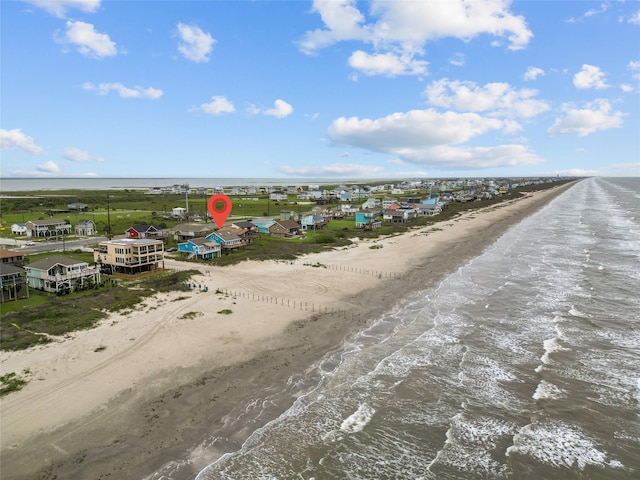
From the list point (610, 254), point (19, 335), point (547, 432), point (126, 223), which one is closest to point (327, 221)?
point (126, 223)

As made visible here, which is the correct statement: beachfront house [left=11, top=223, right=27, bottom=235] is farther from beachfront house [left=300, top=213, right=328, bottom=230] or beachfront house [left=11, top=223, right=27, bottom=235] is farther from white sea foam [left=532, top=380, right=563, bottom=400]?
white sea foam [left=532, top=380, right=563, bottom=400]

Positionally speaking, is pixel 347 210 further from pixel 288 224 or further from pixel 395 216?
pixel 288 224

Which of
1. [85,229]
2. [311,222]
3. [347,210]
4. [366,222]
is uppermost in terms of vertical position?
[347,210]

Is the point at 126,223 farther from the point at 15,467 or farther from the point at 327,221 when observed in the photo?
the point at 15,467

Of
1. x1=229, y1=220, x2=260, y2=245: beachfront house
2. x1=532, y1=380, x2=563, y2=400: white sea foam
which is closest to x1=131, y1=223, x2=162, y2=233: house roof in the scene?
x1=229, y1=220, x2=260, y2=245: beachfront house

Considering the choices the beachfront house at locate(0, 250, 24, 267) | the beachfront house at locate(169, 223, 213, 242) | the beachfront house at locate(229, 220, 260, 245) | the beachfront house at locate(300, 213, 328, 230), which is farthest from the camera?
the beachfront house at locate(300, 213, 328, 230)

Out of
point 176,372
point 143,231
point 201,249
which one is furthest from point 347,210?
point 176,372
